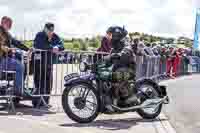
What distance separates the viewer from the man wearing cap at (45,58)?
1194 cm

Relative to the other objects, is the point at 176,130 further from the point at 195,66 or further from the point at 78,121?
the point at 195,66

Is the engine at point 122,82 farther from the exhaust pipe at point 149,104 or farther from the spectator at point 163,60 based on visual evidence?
the spectator at point 163,60

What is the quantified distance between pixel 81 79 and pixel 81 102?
1.35 feet

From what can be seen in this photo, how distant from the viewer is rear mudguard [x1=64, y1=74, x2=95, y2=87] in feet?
33.0

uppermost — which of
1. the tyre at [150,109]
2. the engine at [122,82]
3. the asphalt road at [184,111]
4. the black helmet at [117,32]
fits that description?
the black helmet at [117,32]

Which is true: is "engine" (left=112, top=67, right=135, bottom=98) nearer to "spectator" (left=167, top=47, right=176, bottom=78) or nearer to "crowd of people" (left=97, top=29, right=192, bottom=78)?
"crowd of people" (left=97, top=29, right=192, bottom=78)

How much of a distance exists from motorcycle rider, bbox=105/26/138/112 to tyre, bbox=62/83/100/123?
0.92 feet

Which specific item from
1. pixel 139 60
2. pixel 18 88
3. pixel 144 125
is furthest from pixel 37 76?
pixel 139 60

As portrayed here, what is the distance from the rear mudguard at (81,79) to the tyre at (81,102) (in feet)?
0.18

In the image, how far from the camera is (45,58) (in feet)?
39.3

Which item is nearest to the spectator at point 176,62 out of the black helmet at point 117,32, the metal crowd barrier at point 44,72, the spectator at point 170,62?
the spectator at point 170,62

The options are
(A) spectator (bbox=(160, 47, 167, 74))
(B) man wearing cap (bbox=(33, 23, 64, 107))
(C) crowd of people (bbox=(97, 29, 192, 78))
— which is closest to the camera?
(B) man wearing cap (bbox=(33, 23, 64, 107))

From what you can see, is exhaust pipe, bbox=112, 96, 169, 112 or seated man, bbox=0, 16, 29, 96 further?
seated man, bbox=0, 16, 29, 96

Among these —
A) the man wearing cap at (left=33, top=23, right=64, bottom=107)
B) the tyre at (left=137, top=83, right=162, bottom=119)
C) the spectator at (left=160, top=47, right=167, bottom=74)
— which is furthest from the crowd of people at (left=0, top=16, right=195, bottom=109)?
the spectator at (left=160, top=47, right=167, bottom=74)
